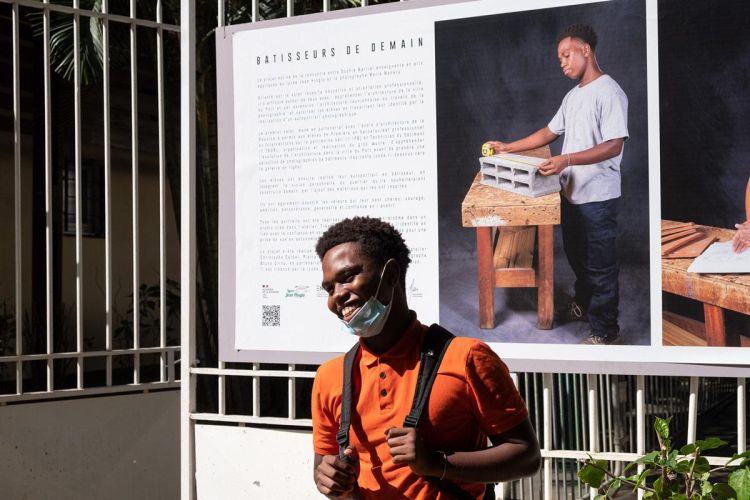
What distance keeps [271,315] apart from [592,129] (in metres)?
1.66

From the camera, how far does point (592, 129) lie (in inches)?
155

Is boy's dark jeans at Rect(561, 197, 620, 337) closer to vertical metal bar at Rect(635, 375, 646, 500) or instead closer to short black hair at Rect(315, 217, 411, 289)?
vertical metal bar at Rect(635, 375, 646, 500)

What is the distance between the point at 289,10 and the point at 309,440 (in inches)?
79.5

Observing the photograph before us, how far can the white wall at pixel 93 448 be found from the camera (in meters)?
6.18

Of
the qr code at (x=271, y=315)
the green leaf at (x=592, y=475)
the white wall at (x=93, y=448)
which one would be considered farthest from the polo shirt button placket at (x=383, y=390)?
the white wall at (x=93, y=448)

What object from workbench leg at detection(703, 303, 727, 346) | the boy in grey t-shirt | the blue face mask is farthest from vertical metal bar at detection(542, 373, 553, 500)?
the blue face mask

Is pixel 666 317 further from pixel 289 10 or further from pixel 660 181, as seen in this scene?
pixel 289 10

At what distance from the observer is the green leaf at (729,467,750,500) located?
2857 mm

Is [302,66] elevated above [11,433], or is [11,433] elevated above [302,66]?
[302,66]

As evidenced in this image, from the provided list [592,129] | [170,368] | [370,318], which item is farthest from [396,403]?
[170,368]

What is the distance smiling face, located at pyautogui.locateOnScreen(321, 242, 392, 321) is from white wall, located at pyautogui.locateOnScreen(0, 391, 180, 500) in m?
4.14

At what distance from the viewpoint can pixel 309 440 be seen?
4.66 m

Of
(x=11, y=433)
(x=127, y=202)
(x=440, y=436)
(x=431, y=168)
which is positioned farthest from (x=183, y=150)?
(x=127, y=202)

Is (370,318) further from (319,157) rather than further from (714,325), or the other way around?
(319,157)
